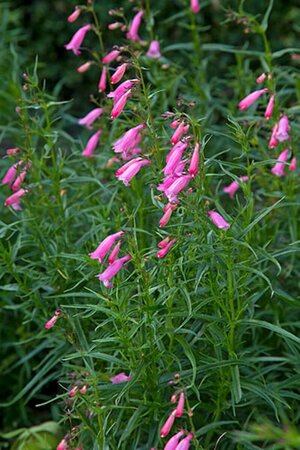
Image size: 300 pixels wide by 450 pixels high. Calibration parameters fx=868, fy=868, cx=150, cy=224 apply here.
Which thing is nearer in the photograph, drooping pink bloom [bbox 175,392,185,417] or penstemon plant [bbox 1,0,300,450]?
drooping pink bloom [bbox 175,392,185,417]

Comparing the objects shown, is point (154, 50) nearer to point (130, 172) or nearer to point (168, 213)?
point (130, 172)

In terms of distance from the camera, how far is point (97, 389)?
11.1 ft

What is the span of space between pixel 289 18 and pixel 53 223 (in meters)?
4.47

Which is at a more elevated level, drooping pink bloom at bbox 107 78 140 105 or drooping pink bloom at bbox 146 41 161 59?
drooping pink bloom at bbox 107 78 140 105

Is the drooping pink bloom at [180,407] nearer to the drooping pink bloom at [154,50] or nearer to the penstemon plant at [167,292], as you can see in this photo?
the penstemon plant at [167,292]

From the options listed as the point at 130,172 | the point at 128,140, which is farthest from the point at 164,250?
the point at 128,140

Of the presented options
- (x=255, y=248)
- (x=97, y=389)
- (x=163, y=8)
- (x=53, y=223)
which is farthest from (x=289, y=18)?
(x=97, y=389)

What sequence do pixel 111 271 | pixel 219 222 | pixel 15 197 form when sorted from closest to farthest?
pixel 219 222
pixel 111 271
pixel 15 197

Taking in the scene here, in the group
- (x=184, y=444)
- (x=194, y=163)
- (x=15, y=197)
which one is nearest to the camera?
(x=184, y=444)

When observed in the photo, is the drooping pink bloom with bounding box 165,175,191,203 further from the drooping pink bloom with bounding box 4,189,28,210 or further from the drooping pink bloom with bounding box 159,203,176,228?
the drooping pink bloom with bounding box 4,189,28,210

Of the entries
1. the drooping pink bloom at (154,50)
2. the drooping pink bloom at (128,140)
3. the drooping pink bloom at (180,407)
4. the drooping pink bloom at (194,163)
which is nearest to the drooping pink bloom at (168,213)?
the drooping pink bloom at (194,163)

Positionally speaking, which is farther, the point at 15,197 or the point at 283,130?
the point at 15,197

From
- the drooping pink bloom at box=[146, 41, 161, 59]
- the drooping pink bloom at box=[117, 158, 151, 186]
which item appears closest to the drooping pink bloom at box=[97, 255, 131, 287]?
the drooping pink bloom at box=[117, 158, 151, 186]

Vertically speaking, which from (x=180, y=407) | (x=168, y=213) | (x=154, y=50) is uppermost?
(x=168, y=213)
